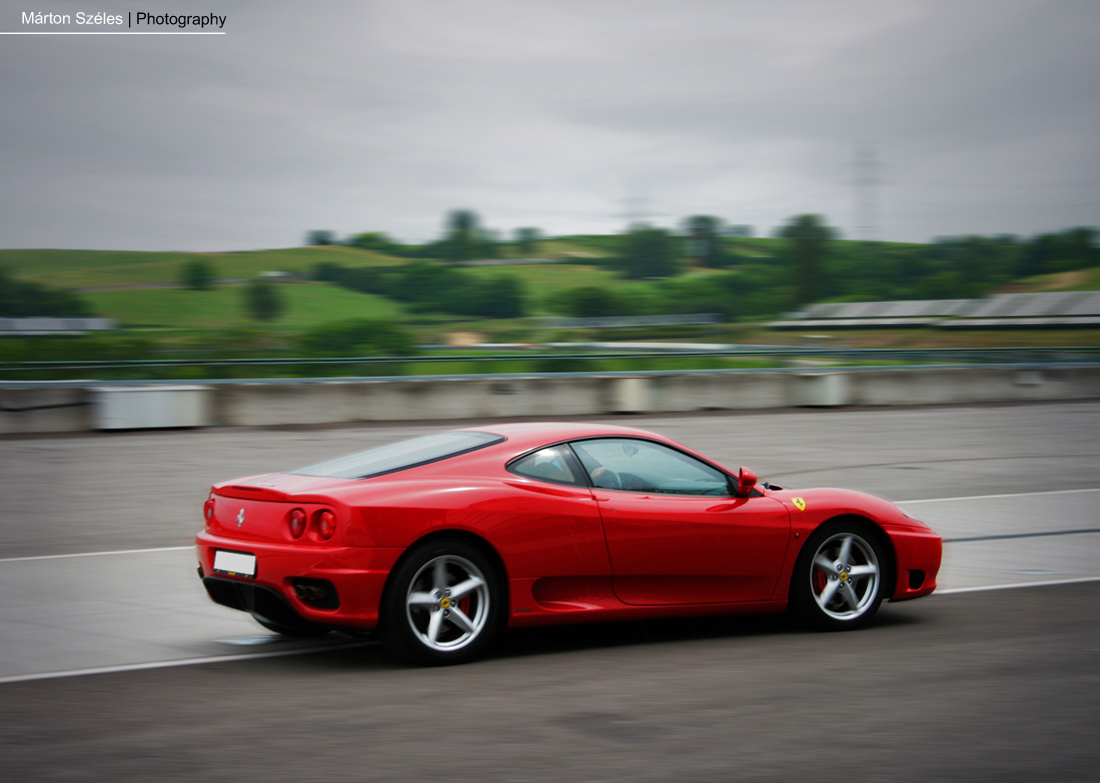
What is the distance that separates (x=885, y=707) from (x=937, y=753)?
25.4 inches

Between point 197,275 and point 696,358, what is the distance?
24.6 metres

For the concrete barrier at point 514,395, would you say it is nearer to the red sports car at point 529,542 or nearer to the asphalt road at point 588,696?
the asphalt road at point 588,696

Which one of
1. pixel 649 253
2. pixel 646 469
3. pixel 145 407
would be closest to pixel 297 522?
pixel 646 469

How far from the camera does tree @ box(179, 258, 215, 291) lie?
44.4 meters

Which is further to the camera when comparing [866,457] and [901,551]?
[866,457]

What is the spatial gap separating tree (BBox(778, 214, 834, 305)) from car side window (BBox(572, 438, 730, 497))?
135ft

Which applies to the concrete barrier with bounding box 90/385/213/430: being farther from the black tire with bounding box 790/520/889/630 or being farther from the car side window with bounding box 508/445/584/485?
the black tire with bounding box 790/520/889/630

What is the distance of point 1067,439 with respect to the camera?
20625 millimetres

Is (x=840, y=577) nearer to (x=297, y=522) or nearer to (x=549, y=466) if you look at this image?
(x=549, y=466)

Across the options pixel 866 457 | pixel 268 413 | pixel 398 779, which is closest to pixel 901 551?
pixel 398 779

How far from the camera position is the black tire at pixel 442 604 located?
5.37 meters

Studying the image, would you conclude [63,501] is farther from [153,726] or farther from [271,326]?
[271,326]

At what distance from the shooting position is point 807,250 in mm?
55219

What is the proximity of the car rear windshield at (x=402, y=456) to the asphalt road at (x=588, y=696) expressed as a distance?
954 millimetres
